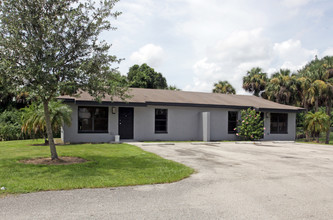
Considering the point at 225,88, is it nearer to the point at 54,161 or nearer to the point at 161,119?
the point at 161,119

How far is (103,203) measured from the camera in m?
4.64

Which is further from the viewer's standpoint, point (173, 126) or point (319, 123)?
point (319, 123)

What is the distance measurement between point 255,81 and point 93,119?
23.2 meters

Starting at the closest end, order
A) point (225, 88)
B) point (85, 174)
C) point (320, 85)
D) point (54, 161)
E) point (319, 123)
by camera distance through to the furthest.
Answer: point (85, 174), point (54, 161), point (319, 123), point (320, 85), point (225, 88)

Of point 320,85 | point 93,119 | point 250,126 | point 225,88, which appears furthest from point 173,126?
point 225,88

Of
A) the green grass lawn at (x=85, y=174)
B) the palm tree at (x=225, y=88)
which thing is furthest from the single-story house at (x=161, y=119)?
the palm tree at (x=225, y=88)

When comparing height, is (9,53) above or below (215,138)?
above

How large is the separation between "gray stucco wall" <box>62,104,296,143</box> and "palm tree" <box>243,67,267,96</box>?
13383 millimetres

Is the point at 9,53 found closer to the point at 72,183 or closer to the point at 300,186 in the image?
the point at 72,183

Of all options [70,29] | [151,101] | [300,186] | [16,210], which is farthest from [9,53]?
[151,101]

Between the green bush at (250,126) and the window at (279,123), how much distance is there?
2.37 metres

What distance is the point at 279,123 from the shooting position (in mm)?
21016

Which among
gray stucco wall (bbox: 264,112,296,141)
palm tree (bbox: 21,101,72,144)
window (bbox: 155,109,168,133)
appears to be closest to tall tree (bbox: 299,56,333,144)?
gray stucco wall (bbox: 264,112,296,141)

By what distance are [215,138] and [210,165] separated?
35.1ft
